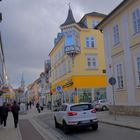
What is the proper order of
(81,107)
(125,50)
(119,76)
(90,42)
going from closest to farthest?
(81,107) < (125,50) < (119,76) < (90,42)

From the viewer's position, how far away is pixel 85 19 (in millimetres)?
48969

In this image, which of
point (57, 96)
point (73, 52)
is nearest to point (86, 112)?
point (73, 52)

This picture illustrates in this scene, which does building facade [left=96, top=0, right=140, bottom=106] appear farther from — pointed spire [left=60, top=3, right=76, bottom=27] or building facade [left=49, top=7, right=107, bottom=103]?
pointed spire [left=60, top=3, right=76, bottom=27]

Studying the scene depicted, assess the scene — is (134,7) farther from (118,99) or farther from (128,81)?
(118,99)

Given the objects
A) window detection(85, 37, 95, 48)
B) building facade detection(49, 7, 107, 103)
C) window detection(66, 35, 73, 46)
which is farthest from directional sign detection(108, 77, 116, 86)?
window detection(85, 37, 95, 48)

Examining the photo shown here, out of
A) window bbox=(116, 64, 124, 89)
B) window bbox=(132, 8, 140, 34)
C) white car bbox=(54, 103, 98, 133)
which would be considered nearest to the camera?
white car bbox=(54, 103, 98, 133)

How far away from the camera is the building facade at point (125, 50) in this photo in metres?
22.0

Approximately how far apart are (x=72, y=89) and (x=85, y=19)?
39.4ft

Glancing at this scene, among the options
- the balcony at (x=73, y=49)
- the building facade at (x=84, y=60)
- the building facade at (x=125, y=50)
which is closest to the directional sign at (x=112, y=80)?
the building facade at (x=125, y=50)

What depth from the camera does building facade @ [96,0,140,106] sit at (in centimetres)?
2200

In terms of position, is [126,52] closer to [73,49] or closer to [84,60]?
[73,49]

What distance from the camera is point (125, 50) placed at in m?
23.6

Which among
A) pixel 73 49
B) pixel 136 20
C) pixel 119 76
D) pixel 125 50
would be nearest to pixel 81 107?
pixel 125 50

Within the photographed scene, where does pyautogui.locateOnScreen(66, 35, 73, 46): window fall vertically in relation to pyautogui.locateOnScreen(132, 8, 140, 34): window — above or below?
above
